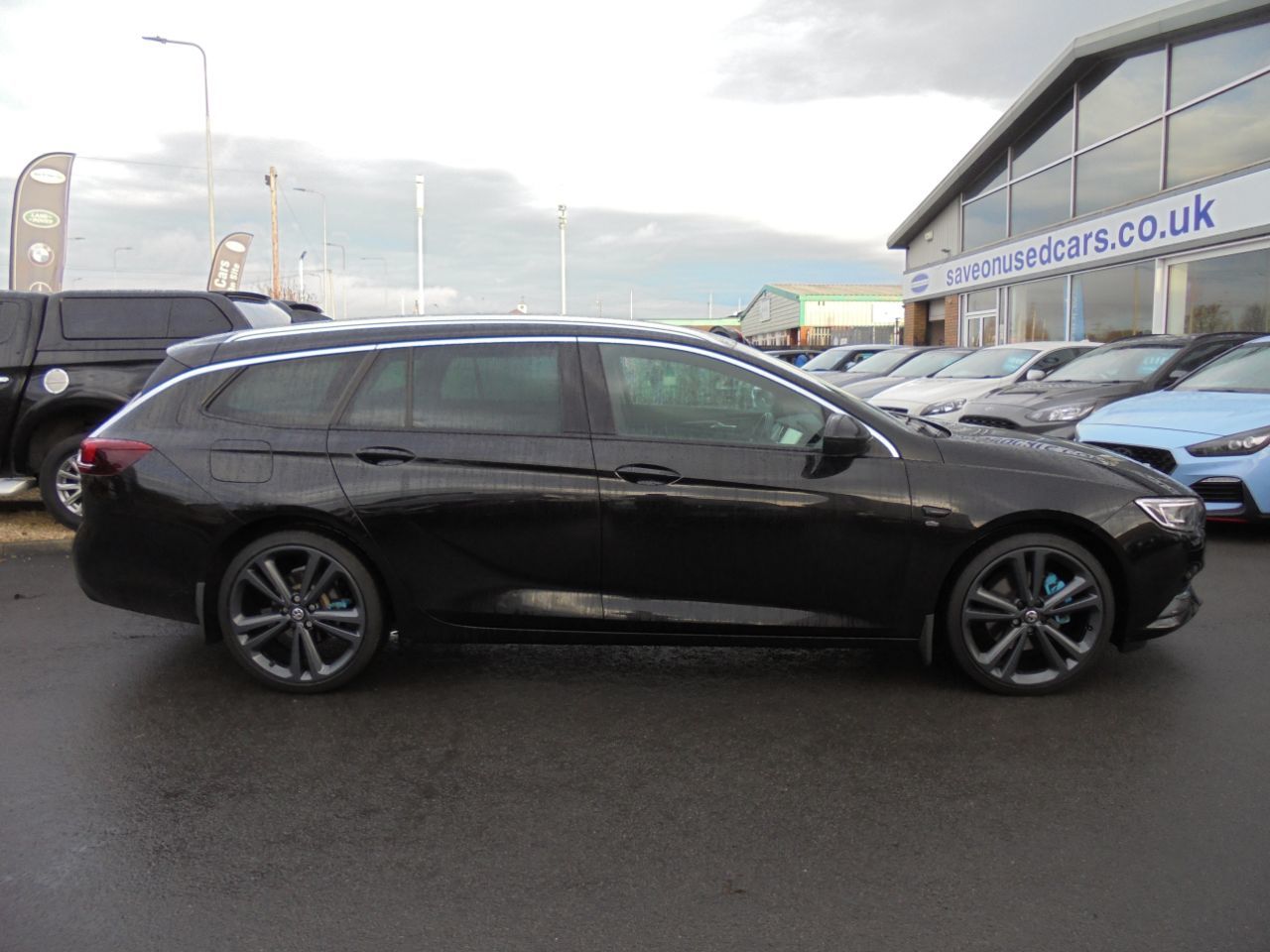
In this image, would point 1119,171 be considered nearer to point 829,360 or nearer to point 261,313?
point 829,360

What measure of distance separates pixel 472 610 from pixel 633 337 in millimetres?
1353

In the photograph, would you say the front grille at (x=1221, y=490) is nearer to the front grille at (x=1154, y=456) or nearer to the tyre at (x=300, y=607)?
the front grille at (x=1154, y=456)

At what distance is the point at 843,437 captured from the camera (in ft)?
13.8

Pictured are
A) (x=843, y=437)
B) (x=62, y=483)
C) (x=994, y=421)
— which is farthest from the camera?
(x=994, y=421)

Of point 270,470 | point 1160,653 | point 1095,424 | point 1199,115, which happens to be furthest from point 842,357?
point 270,470

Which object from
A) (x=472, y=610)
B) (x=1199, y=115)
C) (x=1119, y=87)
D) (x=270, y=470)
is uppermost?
(x=1119, y=87)

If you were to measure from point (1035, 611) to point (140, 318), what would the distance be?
23.3 ft

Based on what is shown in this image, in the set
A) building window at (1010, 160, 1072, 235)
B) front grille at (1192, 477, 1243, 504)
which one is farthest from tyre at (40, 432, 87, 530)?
building window at (1010, 160, 1072, 235)

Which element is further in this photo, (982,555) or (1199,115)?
(1199,115)

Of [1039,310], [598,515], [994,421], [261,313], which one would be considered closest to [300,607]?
[598,515]

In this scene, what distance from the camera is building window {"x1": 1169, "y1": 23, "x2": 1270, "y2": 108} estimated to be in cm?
1680

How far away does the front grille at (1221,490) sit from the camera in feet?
23.9

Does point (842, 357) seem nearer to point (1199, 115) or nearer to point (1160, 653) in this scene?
point (1199, 115)

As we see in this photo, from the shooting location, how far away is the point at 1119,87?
21.1 m
